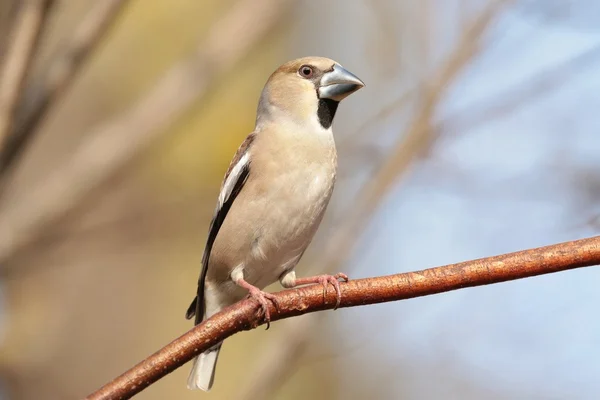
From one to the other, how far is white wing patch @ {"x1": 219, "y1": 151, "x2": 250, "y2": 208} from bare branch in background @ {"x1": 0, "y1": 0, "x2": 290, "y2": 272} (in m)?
0.38

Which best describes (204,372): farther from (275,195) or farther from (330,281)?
(330,281)

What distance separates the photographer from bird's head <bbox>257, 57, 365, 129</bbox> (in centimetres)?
418

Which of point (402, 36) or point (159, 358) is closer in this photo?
point (159, 358)

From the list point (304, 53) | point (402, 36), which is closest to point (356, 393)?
point (304, 53)

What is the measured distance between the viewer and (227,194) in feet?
13.4

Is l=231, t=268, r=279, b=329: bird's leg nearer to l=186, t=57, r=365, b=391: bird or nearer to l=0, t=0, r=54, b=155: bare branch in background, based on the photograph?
l=186, t=57, r=365, b=391: bird

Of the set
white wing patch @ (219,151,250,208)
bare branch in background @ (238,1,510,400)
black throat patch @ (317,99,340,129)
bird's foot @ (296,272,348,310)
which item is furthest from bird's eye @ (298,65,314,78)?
bird's foot @ (296,272,348,310)

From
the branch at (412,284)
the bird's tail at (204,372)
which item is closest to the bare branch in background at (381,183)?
the bird's tail at (204,372)

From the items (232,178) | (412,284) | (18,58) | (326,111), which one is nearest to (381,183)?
(326,111)

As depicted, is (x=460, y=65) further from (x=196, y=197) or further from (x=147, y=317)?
(x=147, y=317)

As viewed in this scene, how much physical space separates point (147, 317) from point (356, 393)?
2.22 meters

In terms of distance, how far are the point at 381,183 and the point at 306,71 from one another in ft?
2.74

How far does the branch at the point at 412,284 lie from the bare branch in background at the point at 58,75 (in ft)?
5.18

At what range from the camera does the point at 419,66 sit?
Result: 5.26 metres
